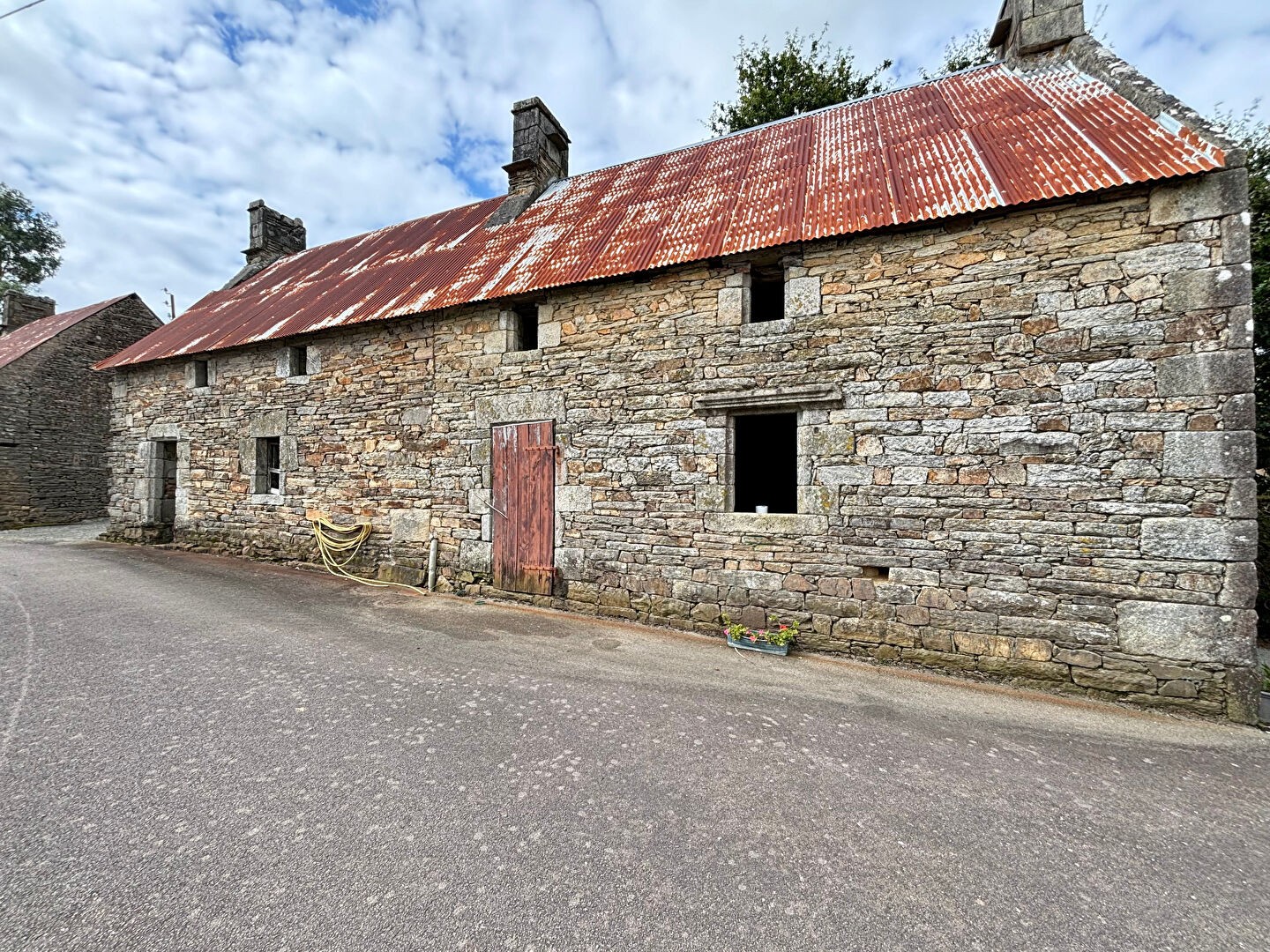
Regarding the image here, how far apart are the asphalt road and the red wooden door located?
83.5 inches

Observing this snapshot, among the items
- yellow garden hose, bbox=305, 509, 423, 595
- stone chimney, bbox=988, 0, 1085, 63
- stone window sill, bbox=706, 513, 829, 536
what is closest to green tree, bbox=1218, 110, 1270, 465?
stone chimney, bbox=988, 0, 1085, 63

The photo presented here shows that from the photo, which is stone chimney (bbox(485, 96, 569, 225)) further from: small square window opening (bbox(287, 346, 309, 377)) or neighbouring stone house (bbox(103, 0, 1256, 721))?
small square window opening (bbox(287, 346, 309, 377))

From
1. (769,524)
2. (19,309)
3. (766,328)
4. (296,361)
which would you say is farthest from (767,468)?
(19,309)

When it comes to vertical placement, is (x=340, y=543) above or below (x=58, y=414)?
below

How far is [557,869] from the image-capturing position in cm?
230

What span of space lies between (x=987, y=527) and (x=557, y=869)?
476 cm

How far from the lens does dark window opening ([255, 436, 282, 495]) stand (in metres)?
9.46

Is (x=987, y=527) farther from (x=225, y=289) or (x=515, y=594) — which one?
(x=225, y=289)

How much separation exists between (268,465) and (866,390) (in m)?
10.5

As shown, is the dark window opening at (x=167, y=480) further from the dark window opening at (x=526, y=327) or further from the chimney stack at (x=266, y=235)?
the dark window opening at (x=526, y=327)

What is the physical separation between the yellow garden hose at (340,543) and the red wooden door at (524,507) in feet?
7.29

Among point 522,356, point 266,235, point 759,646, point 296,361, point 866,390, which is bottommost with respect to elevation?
point 759,646

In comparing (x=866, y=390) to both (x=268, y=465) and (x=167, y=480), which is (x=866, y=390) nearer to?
(x=268, y=465)

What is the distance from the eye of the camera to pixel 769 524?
5.69 meters
